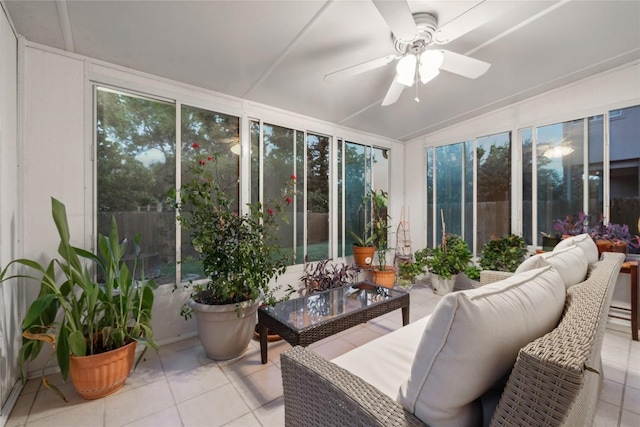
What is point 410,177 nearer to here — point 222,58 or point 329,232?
point 329,232

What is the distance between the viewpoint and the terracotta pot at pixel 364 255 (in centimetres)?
391

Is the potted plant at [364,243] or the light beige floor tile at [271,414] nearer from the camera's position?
the light beige floor tile at [271,414]

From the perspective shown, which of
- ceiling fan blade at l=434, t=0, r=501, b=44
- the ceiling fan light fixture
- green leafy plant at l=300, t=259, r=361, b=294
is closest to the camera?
ceiling fan blade at l=434, t=0, r=501, b=44

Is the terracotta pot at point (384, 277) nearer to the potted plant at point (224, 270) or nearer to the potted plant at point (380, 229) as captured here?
the potted plant at point (380, 229)

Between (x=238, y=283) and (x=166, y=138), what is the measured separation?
60.6 inches

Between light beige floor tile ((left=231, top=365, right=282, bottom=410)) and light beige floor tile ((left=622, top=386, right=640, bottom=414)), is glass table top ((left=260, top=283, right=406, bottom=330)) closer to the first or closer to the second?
light beige floor tile ((left=231, top=365, right=282, bottom=410))

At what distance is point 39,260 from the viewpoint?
1.96m

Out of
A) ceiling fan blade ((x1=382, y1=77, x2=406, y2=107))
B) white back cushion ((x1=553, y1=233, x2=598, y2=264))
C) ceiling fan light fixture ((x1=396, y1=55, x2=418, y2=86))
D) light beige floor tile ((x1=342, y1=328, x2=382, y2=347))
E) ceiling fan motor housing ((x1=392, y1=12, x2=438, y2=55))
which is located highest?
ceiling fan motor housing ((x1=392, y1=12, x2=438, y2=55))

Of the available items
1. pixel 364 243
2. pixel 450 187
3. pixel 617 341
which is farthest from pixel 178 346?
pixel 450 187

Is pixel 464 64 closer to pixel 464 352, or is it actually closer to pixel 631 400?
pixel 464 352

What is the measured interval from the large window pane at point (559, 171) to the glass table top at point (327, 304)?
241 centimetres

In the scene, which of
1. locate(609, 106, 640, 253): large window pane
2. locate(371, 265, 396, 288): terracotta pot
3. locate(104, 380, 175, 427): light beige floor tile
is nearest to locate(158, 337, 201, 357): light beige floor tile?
locate(104, 380, 175, 427): light beige floor tile

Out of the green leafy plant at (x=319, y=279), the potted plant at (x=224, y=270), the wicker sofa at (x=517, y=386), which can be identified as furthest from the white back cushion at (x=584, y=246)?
the potted plant at (x=224, y=270)

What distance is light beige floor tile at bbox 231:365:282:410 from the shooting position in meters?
1.74
